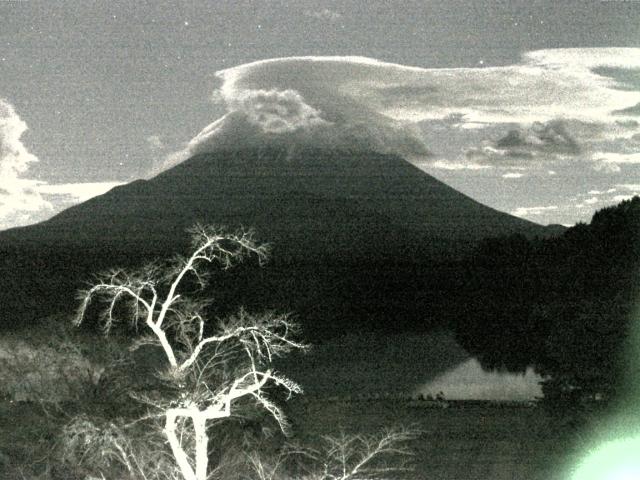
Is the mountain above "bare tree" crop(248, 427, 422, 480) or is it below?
above

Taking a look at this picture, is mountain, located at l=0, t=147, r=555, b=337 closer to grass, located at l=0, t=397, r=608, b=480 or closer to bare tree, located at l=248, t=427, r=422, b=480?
grass, located at l=0, t=397, r=608, b=480

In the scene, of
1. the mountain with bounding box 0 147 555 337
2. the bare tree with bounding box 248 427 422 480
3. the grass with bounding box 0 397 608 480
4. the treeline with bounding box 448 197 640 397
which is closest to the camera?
the bare tree with bounding box 248 427 422 480

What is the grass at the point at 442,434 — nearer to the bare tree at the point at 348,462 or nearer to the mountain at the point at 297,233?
the bare tree at the point at 348,462

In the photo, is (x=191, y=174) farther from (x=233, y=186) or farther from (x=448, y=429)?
(x=448, y=429)

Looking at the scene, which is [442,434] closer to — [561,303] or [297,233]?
[561,303]

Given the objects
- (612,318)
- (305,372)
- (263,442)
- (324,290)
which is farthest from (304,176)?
(263,442)

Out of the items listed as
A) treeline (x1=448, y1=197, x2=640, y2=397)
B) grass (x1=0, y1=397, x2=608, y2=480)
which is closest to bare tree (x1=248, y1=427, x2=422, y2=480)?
grass (x1=0, y1=397, x2=608, y2=480)

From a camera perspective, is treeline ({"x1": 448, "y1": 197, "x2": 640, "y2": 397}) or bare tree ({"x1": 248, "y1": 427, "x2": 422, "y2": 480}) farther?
treeline ({"x1": 448, "y1": 197, "x2": 640, "y2": 397})
